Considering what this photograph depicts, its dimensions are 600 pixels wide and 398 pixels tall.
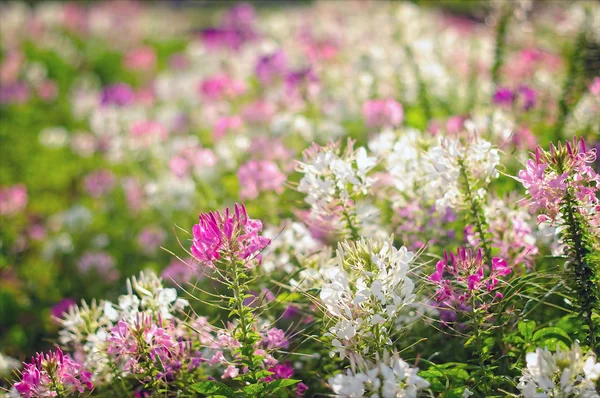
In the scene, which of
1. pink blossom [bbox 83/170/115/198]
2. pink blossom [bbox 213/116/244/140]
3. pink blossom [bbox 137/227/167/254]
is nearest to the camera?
pink blossom [bbox 137/227/167/254]

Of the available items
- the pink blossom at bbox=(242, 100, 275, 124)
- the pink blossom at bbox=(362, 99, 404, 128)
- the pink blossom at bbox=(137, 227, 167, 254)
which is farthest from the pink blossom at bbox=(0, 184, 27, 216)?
the pink blossom at bbox=(362, 99, 404, 128)

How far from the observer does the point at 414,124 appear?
3.81 metres

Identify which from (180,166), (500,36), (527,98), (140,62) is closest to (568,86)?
(527,98)

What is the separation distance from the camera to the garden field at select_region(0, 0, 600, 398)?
66.3 inches

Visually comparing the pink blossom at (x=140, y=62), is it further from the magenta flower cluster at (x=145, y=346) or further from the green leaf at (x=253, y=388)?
the green leaf at (x=253, y=388)

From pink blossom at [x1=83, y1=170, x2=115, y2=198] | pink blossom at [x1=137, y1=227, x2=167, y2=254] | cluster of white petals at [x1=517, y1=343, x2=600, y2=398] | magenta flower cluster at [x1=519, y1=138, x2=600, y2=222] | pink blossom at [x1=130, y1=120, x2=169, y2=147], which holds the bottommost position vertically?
cluster of white petals at [x1=517, y1=343, x2=600, y2=398]

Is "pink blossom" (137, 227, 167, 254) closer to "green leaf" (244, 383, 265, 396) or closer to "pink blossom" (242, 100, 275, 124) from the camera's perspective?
"pink blossom" (242, 100, 275, 124)

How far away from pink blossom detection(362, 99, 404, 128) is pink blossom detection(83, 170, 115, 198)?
8.69 feet

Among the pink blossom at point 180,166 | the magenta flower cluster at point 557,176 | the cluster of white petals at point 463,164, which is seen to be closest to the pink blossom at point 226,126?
the pink blossom at point 180,166

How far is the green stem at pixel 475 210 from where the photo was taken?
6.11 ft

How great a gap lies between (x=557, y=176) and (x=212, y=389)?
122cm

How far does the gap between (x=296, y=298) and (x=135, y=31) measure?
8739 mm

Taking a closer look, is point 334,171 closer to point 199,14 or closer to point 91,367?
point 91,367

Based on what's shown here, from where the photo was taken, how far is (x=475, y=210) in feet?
6.31
